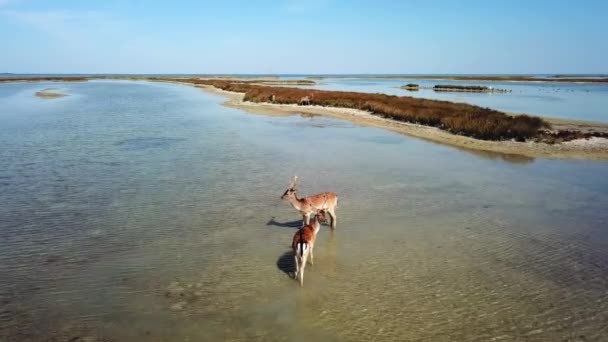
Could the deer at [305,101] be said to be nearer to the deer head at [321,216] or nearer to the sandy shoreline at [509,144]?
the sandy shoreline at [509,144]

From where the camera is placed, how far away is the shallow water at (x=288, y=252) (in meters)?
6.25

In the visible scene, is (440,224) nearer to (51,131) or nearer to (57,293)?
(57,293)

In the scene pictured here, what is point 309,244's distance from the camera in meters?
7.48

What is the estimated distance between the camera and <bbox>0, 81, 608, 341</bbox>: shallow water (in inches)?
246

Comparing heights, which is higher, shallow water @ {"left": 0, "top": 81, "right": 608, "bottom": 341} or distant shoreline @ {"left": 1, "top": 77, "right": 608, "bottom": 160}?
distant shoreline @ {"left": 1, "top": 77, "right": 608, "bottom": 160}

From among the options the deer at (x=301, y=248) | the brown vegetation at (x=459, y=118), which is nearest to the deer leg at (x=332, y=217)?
the deer at (x=301, y=248)

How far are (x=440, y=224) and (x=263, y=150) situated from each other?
1097 centimetres

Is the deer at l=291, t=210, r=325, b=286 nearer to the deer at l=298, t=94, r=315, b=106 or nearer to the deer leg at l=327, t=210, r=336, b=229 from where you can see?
the deer leg at l=327, t=210, r=336, b=229

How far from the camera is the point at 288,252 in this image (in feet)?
28.3

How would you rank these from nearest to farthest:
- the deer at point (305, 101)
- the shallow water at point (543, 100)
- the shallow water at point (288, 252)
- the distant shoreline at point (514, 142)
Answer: the shallow water at point (288, 252)
the distant shoreline at point (514, 142)
the shallow water at point (543, 100)
the deer at point (305, 101)

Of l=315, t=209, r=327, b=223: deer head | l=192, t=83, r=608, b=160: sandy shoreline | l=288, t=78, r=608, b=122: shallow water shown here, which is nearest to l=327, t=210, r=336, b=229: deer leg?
l=315, t=209, r=327, b=223: deer head

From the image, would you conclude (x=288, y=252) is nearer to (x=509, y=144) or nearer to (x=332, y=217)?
(x=332, y=217)

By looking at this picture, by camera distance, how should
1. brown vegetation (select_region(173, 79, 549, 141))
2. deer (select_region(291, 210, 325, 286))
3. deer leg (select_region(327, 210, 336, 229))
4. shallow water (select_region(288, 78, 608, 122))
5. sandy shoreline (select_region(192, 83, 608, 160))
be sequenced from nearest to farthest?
1. deer (select_region(291, 210, 325, 286))
2. deer leg (select_region(327, 210, 336, 229))
3. sandy shoreline (select_region(192, 83, 608, 160))
4. brown vegetation (select_region(173, 79, 549, 141))
5. shallow water (select_region(288, 78, 608, 122))

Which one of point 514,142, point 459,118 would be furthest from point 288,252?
point 459,118
